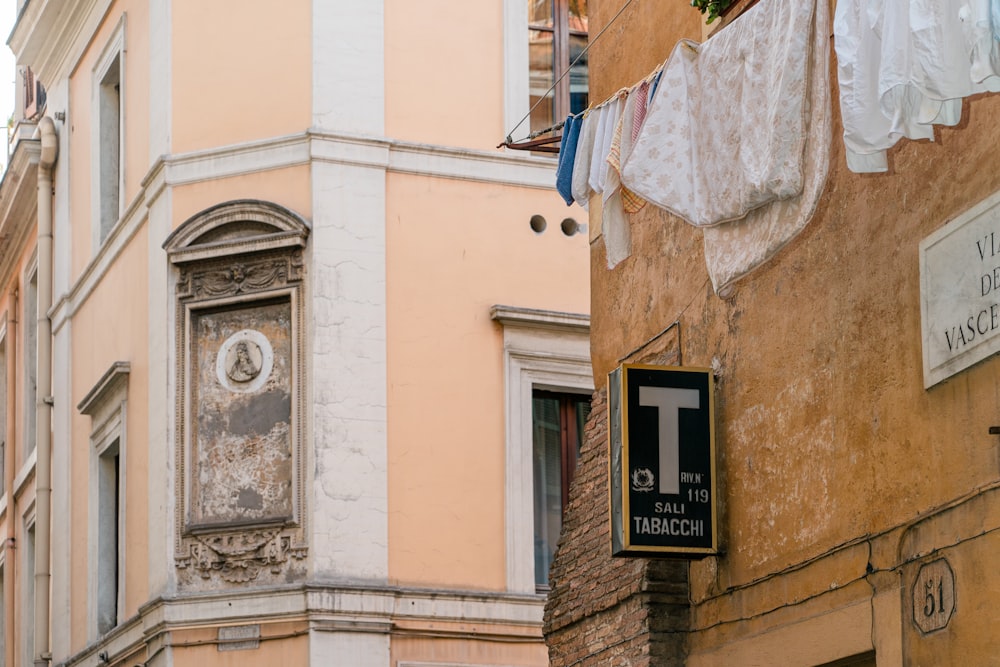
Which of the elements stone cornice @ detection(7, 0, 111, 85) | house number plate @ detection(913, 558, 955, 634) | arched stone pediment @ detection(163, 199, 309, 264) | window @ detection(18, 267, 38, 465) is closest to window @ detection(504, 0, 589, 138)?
arched stone pediment @ detection(163, 199, 309, 264)

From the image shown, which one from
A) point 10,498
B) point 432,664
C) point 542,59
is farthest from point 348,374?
point 10,498

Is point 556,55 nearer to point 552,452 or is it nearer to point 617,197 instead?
point 552,452

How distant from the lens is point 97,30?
76.1ft

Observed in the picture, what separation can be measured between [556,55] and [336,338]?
3.96 m

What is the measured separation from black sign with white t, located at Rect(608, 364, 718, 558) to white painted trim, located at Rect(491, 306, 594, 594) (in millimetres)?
7593

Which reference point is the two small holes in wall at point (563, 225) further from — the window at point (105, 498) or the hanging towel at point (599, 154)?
the hanging towel at point (599, 154)

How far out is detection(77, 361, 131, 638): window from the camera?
2138 centimetres

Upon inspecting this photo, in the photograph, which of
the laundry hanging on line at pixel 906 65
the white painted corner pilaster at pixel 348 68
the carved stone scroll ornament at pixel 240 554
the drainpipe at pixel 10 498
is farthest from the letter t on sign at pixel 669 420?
the drainpipe at pixel 10 498

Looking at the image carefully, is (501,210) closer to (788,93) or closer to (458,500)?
(458,500)

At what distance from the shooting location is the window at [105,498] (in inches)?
842

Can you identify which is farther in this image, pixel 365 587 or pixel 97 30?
pixel 97 30

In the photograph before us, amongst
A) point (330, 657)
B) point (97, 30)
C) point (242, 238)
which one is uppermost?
point (97, 30)

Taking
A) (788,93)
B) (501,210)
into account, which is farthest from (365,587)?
(788,93)

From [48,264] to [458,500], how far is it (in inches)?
296
